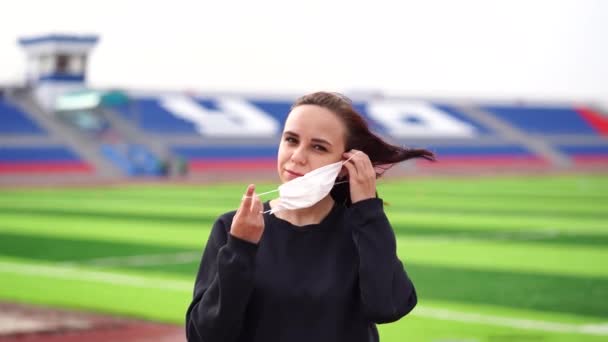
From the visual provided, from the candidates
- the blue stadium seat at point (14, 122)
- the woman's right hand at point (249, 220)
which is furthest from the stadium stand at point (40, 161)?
the woman's right hand at point (249, 220)

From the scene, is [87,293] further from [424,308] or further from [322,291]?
[322,291]

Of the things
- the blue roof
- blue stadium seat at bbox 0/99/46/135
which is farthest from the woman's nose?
the blue roof

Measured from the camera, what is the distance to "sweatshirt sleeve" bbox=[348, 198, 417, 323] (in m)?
3.59

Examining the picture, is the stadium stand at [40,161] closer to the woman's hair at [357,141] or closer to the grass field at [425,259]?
the grass field at [425,259]

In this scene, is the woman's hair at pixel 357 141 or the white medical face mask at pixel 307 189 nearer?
the white medical face mask at pixel 307 189

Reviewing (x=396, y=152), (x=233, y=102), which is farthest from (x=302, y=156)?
(x=233, y=102)

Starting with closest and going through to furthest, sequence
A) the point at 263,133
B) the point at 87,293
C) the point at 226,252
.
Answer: the point at 226,252 → the point at 87,293 → the point at 263,133

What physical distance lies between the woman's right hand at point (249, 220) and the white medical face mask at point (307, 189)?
15 cm

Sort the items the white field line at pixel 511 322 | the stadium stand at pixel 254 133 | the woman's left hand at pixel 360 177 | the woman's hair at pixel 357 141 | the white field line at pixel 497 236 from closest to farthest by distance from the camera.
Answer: the woman's left hand at pixel 360 177, the woman's hair at pixel 357 141, the white field line at pixel 511 322, the white field line at pixel 497 236, the stadium stand at pixel 254 133

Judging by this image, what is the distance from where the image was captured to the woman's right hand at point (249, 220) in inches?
136

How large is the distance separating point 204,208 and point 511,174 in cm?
2968

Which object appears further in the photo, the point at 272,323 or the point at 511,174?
the point at 511,174

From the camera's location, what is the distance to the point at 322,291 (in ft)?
11.8

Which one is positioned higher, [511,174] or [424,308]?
[424,308]
